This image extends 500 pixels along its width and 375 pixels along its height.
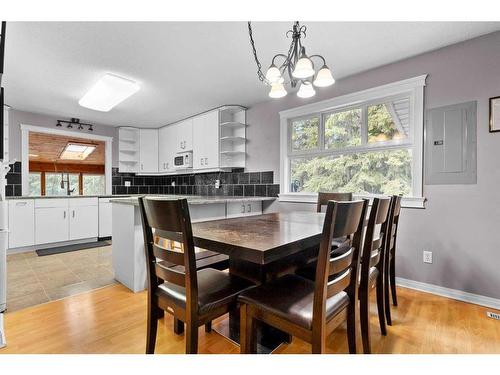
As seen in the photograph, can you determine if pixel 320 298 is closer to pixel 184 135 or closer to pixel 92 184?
pixel 184 135

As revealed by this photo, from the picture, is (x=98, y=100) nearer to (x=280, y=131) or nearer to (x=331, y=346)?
(x=280, y=131)

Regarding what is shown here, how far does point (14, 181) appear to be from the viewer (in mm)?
3900

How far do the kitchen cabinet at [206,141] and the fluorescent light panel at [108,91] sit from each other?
127 centimetres

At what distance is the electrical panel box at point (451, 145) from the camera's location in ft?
6.93

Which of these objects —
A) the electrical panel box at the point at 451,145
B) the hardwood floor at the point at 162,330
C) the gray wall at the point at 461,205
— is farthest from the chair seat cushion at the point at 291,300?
the electrical panel box at the point at 451,145

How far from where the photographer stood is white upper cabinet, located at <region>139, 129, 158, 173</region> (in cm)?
515

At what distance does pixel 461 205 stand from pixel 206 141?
336 centimetres

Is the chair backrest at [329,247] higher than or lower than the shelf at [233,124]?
lower

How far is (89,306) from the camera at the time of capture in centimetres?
202

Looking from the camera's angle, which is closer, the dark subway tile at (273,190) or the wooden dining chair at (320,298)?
the wooden dining chair at (320,298)

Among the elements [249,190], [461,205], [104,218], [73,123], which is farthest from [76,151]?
[461,205]

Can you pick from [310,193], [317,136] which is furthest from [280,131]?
[310,193]

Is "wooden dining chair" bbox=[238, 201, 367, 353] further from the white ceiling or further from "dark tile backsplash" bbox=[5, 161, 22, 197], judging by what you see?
"dark tile backsplash" bbox=[5, 161, 22, 197]

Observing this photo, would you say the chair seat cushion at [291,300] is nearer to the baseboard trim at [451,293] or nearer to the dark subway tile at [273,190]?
the baseboard trim at [451,293]
